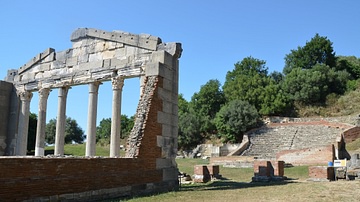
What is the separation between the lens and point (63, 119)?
61.5ft

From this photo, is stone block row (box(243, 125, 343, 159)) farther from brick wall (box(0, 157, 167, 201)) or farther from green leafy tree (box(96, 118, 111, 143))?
green leafy tree (box(96, 118, 111, 143))

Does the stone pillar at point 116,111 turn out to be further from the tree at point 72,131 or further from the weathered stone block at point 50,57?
the tree at point 72,131

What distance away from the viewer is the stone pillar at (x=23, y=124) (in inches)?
769

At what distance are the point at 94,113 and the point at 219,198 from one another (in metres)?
9.00

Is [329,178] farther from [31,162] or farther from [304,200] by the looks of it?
[31,162]

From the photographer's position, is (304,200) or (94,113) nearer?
(304,200)

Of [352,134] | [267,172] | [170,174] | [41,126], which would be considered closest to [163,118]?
[170,174]

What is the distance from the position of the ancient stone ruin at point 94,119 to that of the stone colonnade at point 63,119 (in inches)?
1.8

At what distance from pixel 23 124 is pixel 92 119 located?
5.10m

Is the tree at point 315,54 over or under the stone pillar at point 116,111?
over

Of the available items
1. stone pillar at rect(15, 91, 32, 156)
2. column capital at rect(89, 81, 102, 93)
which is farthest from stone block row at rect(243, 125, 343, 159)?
stone pillar at rect(15, 91, 32, 156)

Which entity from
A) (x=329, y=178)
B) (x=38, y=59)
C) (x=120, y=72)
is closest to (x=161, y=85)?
(x=120, y=72)

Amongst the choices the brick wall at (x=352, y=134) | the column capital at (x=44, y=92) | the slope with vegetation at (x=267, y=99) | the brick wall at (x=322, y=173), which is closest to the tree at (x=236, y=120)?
the slope with vegetation at (x=267, y=99)

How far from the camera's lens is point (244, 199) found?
1007 centimetres
